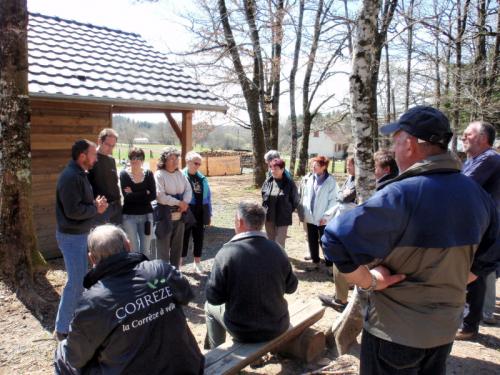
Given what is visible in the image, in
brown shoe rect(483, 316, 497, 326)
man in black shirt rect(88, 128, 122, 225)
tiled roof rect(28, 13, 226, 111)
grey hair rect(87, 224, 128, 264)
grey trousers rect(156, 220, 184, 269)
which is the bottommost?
brown shoe rect(483, 316, 497, 326)

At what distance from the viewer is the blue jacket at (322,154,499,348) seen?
70.8 inches

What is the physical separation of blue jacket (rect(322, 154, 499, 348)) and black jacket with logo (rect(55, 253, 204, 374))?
0.97 metres

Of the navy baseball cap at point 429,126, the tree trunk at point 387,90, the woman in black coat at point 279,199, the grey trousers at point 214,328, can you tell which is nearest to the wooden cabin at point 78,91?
the woman in black coat at point 279,199

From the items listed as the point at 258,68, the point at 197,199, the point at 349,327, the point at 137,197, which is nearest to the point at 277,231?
the point at 197,199

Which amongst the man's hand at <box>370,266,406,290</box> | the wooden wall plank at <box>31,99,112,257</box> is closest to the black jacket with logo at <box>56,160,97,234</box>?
the man's hand at <box>370,266,406,290</box>

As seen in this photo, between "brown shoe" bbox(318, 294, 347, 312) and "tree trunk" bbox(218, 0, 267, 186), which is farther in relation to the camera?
"tree trunk" bbox(218, 0, 267, 186)

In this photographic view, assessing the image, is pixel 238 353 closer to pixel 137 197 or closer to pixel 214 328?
pixel 214 328

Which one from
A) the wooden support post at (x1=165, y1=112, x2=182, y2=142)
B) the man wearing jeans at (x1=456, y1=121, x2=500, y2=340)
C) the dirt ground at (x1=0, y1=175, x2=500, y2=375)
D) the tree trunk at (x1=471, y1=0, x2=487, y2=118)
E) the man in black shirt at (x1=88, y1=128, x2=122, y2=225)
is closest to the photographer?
the dirt ground at (x1=0, y1=175, x2=500, y2=375)

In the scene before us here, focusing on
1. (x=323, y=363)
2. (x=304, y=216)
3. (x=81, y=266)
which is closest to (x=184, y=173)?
(x=304, y=216)

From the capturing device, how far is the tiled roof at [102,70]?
655 cm

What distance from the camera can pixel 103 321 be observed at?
6.90ft

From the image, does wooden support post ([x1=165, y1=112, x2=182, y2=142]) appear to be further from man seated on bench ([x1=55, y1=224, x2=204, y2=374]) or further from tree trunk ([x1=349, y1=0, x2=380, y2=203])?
man seated on bench ([x1=55, y1=224, x2=204, y2=374])

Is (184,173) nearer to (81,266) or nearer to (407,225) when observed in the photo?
(81,266)

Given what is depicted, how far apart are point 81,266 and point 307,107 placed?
18.9 meters
